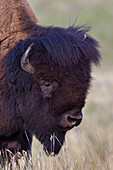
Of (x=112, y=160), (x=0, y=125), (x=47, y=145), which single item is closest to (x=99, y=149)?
(x=112, y=160)

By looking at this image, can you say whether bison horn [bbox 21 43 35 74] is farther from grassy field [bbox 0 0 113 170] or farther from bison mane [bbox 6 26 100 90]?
grassy field [bbox 0 0 113 170]

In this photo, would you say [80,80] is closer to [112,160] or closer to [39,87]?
[39,87]

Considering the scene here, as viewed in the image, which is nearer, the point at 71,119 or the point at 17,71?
the point at 71,119

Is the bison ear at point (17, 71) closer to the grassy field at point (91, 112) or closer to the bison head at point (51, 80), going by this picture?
the bison head at point (51, 80)

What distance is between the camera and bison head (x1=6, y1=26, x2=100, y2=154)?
3.51 meters

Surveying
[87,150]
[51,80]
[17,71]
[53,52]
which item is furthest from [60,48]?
[87,150]

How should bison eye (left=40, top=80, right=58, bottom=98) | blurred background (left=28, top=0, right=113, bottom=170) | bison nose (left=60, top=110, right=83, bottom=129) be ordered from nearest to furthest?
1. bison nose (left=60, top=110, right=83, bottom=129)
2. bison eye (left=40, top=80, right=58, bottom=98)
3. blurred background (left=28, top=0, right=113, bottom=170)

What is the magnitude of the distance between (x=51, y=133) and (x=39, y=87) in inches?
19.5

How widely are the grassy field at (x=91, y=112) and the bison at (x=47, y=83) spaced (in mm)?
252

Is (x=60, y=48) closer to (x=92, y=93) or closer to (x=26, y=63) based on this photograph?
(x=26, y=63)

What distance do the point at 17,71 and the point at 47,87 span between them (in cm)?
35

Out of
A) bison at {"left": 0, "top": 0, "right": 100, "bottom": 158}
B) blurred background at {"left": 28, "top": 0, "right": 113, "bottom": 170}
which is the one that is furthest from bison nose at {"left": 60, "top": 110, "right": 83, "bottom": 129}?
blurred background at {"left": 28, "top": 0, "right": 113, "bottom": 170}

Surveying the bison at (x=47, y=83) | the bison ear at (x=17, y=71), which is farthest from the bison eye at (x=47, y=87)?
the bison ear at (x=17, y=71)

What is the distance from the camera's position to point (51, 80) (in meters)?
3.59
